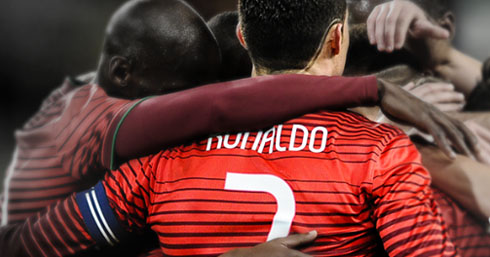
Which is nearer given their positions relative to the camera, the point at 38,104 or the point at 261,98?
the point at 261,98

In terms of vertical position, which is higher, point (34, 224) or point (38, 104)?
point (38, 104)

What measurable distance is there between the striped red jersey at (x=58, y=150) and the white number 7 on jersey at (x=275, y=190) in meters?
0.31

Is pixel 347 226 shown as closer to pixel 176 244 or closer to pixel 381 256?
pixel 381 256

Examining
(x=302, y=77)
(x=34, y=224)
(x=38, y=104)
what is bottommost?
(x=34, y=224)

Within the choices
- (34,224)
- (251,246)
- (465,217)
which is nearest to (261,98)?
(251,246)

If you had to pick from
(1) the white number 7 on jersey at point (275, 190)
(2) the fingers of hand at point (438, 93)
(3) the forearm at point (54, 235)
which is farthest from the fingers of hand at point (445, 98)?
(3) the forearm at point (54, 235)

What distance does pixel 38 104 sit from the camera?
117 cm

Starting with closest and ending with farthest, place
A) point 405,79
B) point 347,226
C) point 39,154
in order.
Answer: point 347,226
point 405,79
point 39,154

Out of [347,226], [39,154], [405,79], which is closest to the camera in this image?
[347,226]

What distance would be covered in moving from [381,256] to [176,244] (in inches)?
14.0

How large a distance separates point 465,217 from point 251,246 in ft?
1.23

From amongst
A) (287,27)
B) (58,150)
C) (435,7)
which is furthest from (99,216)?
(435,7)

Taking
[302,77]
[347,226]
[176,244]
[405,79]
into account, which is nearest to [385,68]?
[405,79]

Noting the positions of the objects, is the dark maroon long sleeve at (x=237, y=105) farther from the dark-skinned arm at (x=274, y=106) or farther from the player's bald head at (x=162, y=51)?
the player's bald head at (x=162, y=51)
